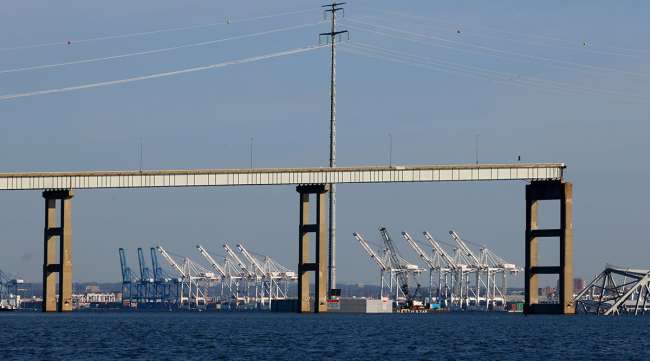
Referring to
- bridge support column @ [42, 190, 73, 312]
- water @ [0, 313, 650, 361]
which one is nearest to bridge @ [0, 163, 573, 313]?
bridge support column @ [42, 190, 73, 312]

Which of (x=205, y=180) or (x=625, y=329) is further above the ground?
(x=205, y=180)

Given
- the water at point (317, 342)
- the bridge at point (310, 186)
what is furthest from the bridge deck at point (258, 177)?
the water at point (317, 342)

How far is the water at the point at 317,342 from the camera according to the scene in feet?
326

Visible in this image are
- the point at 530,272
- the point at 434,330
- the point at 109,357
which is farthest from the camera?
the point at 530,272

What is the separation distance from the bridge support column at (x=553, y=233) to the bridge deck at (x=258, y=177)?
2.47m

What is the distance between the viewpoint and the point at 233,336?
125625 millimetres

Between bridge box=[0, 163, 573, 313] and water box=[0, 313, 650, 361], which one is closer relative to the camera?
water box=[0, 313, 650, 361]

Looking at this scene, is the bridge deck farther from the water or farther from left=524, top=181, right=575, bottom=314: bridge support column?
the water

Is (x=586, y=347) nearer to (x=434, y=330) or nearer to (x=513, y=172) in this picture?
(x=434, y=330)

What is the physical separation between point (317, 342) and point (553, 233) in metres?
73.3

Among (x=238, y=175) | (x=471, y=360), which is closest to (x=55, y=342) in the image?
(x=471, y=360)

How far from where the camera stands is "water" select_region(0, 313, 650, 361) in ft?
326

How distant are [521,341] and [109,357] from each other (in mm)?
38870

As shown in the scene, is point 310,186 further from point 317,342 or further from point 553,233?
point 317,342
